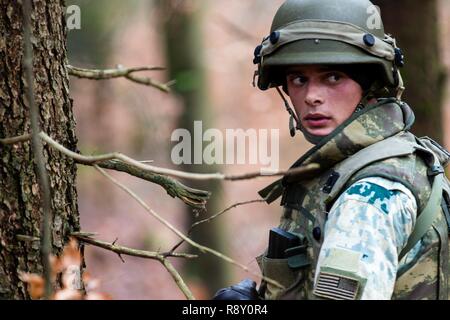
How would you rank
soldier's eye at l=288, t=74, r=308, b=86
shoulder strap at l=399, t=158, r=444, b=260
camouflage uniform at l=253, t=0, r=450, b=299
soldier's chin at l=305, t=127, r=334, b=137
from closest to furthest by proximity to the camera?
camouflage uniform at l=253, t=0, r=450, b=299
shoulder strap at l=399, t=158, r=444, b=260
soldier's chin at l=305, t=127, r=334, b=137
soldier's eye at l=288, t=74, r=308, b=86

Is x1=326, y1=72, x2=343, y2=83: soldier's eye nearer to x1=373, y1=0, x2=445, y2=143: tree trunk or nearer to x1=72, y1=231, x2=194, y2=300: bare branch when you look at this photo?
x1=72, y1=231, x2=194, y2=300: bare branch

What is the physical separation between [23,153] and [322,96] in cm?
141

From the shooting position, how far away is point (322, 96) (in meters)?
3.54

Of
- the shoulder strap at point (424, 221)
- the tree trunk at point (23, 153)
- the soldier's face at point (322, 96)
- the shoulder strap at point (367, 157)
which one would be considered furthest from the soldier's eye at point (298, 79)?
the tree trunk at point (23, 153)

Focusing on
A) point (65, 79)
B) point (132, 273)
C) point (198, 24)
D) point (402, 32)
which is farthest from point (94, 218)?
point (65, 79)

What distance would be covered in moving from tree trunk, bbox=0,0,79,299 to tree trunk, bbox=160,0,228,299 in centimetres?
805

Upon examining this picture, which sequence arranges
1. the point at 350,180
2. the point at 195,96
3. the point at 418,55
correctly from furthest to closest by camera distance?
the point at 195,96 < the point at 418,55 < the point at 350,180

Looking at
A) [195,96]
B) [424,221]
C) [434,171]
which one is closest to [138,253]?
[424,221]

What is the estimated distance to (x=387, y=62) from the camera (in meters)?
3.73

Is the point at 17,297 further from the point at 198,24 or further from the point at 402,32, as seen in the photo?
the point at 198,24

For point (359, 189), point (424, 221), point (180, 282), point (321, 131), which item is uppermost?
point (321, 131)

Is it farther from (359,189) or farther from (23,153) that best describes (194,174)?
(23,153)

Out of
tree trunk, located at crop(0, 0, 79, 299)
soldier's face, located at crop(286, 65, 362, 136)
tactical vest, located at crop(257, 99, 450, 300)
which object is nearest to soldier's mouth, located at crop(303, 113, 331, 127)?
soldier's face, located at crop(286, 65, 362, 136)

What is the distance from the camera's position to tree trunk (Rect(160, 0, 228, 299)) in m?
11.5
